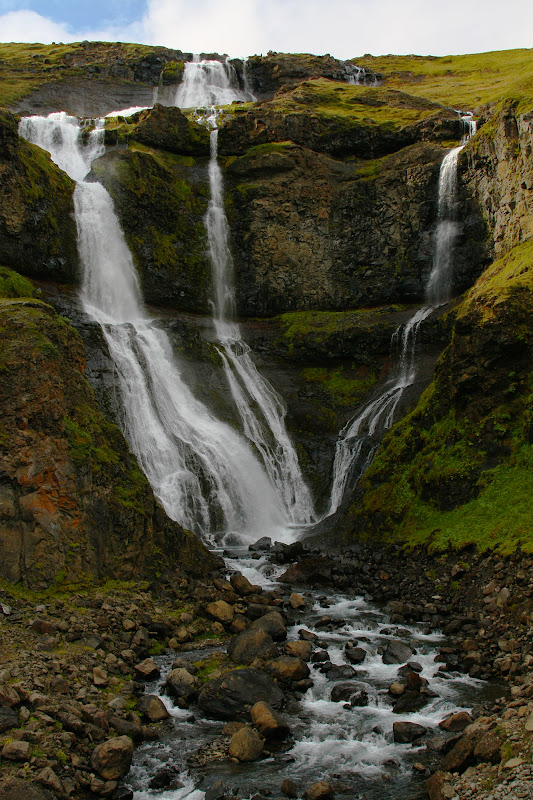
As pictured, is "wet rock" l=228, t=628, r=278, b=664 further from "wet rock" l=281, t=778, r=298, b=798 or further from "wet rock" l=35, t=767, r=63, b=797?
"wet rock" l=35, t=767, r=63, b=797

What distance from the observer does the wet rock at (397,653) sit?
11359 millimetres

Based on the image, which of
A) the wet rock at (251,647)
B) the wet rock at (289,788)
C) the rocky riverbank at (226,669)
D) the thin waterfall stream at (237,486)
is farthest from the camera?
the wet rock at (251,647)

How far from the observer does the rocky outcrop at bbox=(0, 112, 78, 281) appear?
2956 centimetres

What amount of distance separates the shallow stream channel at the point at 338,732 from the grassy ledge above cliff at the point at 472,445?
4.92m

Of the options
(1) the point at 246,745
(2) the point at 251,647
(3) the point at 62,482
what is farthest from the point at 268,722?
(3) the point at 62,482

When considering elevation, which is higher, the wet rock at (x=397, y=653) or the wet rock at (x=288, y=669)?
the wet rock at (x=288, y=669)

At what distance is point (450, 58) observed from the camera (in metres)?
73.4

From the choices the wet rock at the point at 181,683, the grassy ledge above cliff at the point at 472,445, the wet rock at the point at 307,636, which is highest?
the grassy ledge above cliff at the point at 472,445

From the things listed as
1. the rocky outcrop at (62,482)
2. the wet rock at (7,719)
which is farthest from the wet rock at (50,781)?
the rocky outcrop at (62,482)

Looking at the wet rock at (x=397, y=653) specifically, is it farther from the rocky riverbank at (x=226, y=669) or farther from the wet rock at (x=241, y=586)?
the wet rock at (x=241, y=586)

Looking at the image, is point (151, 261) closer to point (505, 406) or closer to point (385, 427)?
point (385, 427)

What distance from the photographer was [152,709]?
908 centimetres

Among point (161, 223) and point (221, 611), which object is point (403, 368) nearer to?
point (161, 223)

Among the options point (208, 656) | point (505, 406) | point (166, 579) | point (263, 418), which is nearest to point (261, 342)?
point (263, 418)
